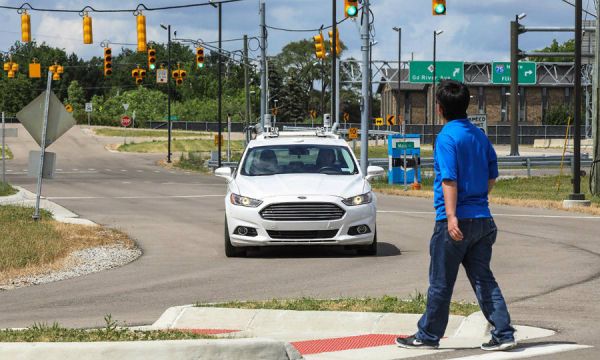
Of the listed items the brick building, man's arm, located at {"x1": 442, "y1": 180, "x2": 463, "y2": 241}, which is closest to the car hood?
man's arm, located at {"x1": 442, "y1": 180, "x2": 463, "y2": 241}

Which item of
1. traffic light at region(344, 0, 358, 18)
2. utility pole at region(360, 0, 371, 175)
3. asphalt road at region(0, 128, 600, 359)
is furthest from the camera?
utility pole at region(360, 0, 371, 175)

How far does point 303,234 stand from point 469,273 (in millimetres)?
7719

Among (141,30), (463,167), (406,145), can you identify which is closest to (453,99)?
(463,167)

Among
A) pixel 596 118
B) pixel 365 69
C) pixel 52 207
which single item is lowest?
pixel 52 207

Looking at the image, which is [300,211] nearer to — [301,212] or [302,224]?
[301,212]

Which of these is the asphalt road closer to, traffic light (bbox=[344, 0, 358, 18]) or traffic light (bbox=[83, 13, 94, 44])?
traffic light (bbox=[344, 0, 358, 18])

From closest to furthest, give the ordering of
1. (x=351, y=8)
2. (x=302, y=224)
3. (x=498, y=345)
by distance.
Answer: (x=498, y=345) < (x=302, y=224) < (x=351, y=8)

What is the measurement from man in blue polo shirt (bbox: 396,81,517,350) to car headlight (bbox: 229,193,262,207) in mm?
7793

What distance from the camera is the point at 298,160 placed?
57.3 ft

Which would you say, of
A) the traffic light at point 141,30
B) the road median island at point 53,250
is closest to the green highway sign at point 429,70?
the traffic light at point 141,30

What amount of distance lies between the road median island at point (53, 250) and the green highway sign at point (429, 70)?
8414 centimetres

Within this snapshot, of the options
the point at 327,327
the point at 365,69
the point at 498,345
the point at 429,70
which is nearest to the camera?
the point at 498,345

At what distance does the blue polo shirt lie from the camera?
816 centimetres

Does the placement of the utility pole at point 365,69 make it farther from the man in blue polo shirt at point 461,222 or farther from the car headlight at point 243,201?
the man in blue polo shirt at point 461,222
